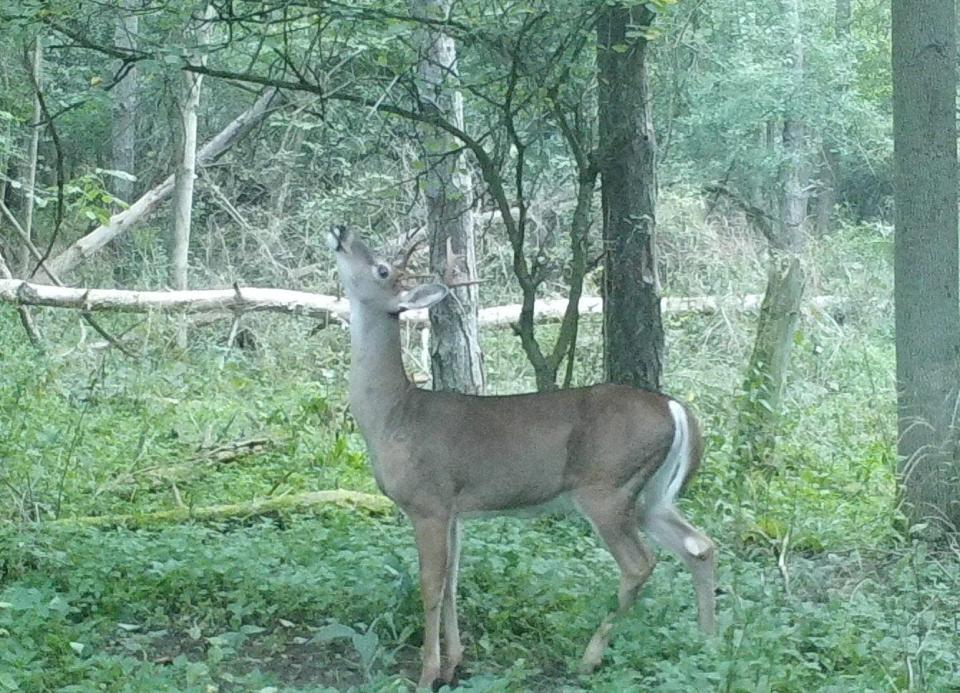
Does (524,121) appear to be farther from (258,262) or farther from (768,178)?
(768,178)

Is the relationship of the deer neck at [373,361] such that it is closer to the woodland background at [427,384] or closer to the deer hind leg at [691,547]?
the woodland background at [427,384]

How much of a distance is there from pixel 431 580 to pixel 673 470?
1.18 m

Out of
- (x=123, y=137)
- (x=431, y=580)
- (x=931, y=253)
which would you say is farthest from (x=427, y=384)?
(x=123, y=137)

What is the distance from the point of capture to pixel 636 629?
5535 millimetres

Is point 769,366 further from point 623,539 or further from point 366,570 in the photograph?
point 366,570

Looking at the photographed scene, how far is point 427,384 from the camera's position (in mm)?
11531

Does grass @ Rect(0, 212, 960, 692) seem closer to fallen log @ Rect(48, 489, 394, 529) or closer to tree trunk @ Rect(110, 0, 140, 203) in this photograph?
fallen log @ Rect(48, 489, 394, 529)

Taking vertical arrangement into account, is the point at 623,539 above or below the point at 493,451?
below

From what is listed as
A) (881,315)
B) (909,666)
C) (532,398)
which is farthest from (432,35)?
(881,315)

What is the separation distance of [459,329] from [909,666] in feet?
17.4

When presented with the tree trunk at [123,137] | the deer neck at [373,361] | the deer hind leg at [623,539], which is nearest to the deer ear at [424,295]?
the deer neck at [373,361]

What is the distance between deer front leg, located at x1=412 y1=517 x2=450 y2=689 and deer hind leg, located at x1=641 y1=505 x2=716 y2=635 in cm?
101

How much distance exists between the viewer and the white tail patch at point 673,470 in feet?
19.3

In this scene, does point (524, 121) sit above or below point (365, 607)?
above
